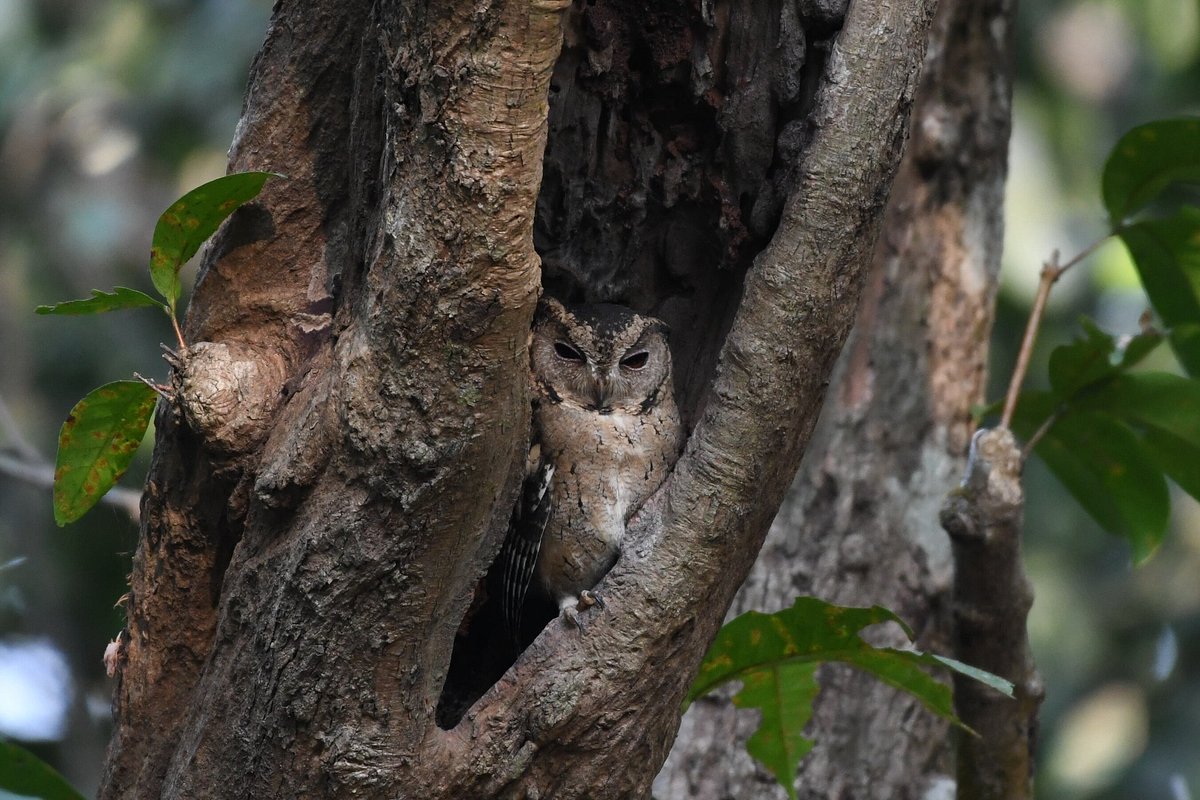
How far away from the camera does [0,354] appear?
579 centimetres

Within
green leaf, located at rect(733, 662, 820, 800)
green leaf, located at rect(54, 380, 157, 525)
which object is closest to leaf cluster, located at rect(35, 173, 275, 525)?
green leaf, located at rect(54, 380, 157, 525)

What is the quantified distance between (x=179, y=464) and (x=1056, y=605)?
734 centimetres

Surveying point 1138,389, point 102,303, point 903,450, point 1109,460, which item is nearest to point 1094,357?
point 1138,389

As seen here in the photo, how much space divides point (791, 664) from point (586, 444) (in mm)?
A: 764

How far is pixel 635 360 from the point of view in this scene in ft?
10.1

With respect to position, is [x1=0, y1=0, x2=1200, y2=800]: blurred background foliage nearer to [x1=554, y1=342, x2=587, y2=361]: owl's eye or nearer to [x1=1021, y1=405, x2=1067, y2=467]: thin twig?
[x1=554, y1=342, x2=587, y2=361]: owl's eye

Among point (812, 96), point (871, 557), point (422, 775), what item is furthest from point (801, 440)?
point (871, 557)

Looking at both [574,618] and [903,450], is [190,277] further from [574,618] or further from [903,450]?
[574,618]

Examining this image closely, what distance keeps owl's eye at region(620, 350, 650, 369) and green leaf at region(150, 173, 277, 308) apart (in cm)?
115

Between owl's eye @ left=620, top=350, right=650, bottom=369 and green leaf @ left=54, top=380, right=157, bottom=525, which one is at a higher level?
owl's eye @ left=620, top=350, right=650, bottom=369

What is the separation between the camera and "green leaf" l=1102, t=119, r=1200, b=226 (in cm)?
315

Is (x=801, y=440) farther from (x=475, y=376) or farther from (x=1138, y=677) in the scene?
(x=1138, y=677)

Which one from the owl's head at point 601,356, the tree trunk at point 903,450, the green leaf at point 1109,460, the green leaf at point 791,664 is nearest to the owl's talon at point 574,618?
the green leaf at point 791,664

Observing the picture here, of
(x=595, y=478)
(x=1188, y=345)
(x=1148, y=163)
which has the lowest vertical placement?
(x=595, y=478)
